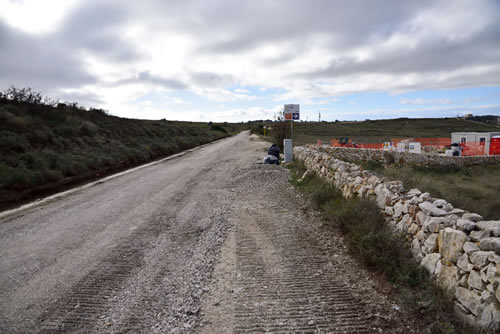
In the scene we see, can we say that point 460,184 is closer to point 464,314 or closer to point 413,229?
point 413,229

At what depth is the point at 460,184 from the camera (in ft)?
45.4

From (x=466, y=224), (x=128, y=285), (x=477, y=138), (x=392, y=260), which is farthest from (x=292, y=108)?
(x=477, y=138)

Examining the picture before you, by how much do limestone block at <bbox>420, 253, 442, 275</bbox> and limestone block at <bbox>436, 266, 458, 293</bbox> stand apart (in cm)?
9

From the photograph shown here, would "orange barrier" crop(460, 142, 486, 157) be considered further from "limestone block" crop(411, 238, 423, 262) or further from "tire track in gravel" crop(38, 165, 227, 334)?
"tire track in gravel" crop(38, 165, 227, 334)

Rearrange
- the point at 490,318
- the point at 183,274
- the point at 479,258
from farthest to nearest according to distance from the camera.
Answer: the point at 183,274, the point at 479,258, the point at 490,318

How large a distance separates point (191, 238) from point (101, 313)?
2654 millimetres

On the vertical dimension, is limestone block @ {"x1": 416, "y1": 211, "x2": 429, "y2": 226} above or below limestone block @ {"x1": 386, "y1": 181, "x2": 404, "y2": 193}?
below

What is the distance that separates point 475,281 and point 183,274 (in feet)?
12.9

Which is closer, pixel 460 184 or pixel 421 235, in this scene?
pixel 421 235

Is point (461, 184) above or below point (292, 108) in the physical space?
below

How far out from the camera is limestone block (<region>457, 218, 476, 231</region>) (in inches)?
151

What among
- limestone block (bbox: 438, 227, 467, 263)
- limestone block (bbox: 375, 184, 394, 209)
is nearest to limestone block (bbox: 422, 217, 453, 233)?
limestone block (bbox: 438, 227, 467, 263)

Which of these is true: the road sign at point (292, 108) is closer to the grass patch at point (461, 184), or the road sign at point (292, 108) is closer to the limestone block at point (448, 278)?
the grass patch at point (461, 184)

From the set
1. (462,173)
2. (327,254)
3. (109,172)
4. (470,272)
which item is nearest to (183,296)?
(327,254)
